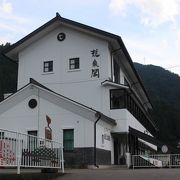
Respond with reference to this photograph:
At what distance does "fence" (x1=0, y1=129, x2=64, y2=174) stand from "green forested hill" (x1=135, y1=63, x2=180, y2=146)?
62.3 m

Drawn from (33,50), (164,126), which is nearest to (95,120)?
(33,50)

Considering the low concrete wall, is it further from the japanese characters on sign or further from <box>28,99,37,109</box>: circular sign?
the japanese characters on sign

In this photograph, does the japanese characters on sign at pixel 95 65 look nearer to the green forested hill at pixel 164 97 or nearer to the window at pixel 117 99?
the window at pixel 117 99

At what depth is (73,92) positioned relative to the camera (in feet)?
105

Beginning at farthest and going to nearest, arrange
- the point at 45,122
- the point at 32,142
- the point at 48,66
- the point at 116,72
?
1. the point at 116,72
2. the point at 48,66
3. the point at 45,122
4. the point at 32,142

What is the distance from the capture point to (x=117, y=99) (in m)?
32.0

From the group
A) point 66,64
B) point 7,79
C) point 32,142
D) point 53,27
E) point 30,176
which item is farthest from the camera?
point 7,79

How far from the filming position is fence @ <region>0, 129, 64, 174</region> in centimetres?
Result: 1376

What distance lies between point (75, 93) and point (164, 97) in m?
54.8

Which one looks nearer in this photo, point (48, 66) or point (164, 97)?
point (48, 66)

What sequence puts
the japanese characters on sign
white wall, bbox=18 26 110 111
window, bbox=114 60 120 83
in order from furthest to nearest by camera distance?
window, bbox=114 60 120 83 < the japanese characters on sign < white wall, bbox=18 26 110 111

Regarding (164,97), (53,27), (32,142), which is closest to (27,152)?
(32,142)

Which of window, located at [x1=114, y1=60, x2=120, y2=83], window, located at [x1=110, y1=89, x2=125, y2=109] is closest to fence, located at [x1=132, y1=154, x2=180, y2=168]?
window, located at [x1=110, y1=89, x2=125, y2=109]

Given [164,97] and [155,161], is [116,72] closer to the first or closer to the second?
[155,161]
